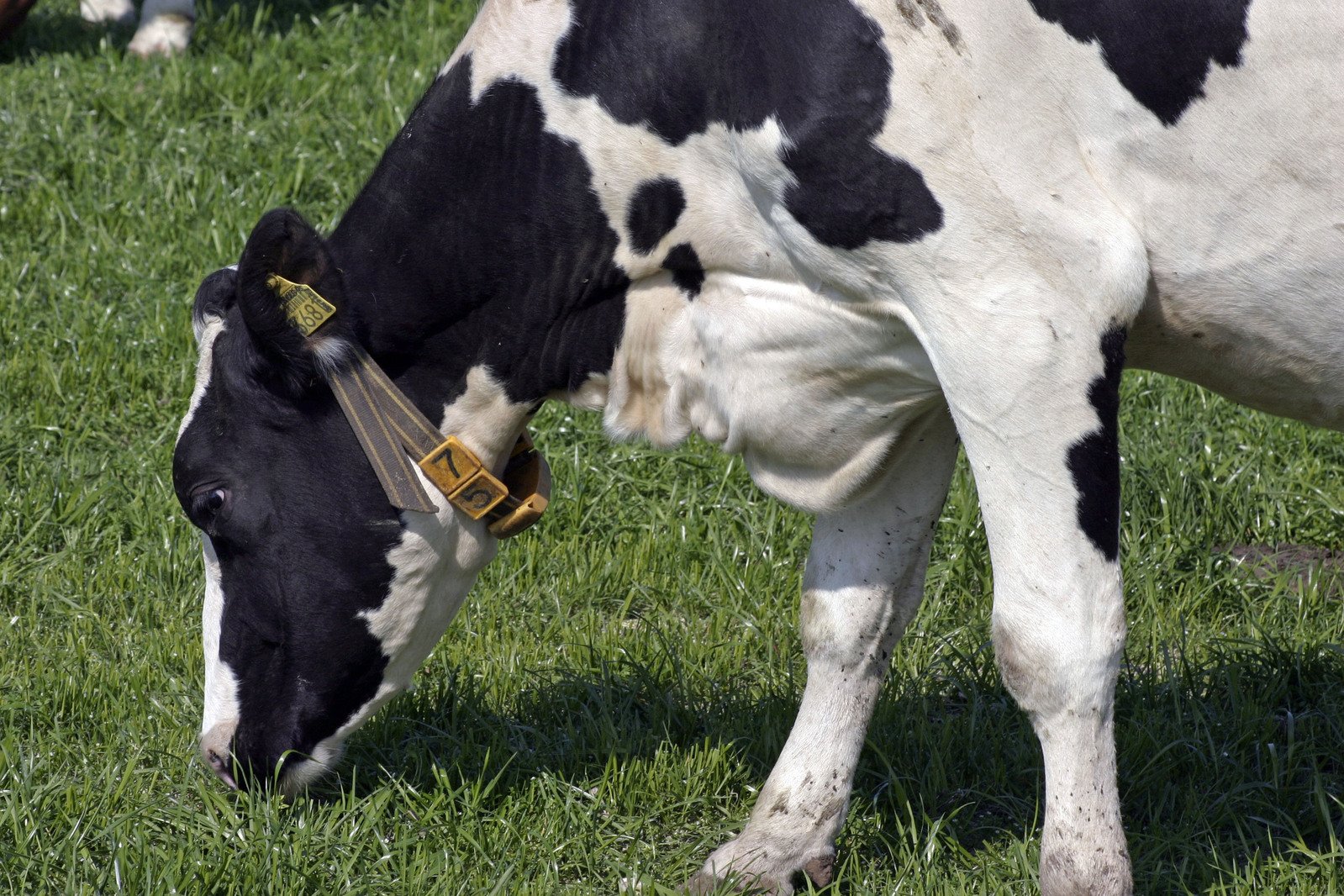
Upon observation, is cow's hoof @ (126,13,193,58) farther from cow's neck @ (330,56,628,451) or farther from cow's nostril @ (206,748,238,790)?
cow's nostril @ (206,748,238,790)

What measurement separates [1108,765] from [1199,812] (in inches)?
32.2

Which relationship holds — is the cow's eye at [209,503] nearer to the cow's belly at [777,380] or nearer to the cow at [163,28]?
the cow's belly at [777,380]

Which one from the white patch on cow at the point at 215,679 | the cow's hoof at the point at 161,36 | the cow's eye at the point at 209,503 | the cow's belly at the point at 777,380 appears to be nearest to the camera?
the cow's belly at the point at 777,380

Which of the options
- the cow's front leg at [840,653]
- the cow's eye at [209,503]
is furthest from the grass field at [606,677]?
the cow's eye at [209,503]

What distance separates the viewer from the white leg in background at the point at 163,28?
23.9 ft

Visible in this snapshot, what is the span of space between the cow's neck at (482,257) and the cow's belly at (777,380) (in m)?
0.10

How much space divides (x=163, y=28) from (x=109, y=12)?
95 centimetres

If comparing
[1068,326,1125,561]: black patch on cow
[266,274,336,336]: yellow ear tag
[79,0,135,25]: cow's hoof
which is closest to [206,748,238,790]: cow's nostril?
[266,274,336,336]: yellow ear tag

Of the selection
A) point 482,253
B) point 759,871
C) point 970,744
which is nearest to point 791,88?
point 482,253

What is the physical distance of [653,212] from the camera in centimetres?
282

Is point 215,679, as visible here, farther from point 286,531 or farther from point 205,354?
point 205,354

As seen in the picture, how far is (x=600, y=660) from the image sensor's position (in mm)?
3961

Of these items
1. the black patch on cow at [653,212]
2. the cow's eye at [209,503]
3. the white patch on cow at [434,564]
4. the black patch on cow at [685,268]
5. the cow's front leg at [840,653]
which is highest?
the black patch on cow at [653,212]

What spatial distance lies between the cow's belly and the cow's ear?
0.54m
